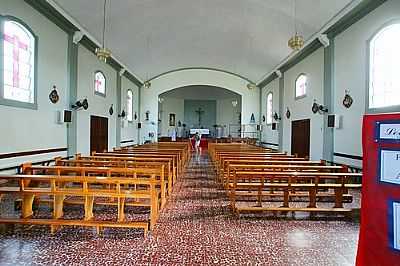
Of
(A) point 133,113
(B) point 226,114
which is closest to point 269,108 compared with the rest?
(A) point 133,113

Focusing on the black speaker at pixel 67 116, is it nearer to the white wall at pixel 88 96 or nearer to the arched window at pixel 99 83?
the white wall at pixel 88 96

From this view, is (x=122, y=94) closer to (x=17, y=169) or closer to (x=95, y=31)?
(x=95, y=31)

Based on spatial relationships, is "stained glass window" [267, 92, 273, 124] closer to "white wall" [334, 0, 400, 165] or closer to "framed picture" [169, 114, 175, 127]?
"white wall" [334, 0, 400, 165]

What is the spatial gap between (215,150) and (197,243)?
7.23 m

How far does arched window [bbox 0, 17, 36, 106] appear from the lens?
655cm

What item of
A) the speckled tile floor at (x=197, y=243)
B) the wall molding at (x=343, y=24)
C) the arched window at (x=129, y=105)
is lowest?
the speckled tile floor at (x=197, y=243)

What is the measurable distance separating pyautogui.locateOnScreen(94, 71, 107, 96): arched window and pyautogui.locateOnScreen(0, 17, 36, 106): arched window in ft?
13.6

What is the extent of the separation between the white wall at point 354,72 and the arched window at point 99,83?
305 inches

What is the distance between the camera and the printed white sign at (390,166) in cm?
131

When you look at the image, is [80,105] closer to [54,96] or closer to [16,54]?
A: [54,96]

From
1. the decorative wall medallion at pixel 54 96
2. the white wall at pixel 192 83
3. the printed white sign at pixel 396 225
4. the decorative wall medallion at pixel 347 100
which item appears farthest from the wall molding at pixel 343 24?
the decorative wall medallion at pixel 54 96

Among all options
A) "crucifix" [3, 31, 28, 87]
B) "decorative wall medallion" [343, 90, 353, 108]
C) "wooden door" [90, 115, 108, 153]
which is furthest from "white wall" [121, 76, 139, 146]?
"decorative wall medallion" [343, 90, 353, 108]

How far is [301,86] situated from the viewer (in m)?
12.4

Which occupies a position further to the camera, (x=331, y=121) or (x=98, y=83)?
(x=98, y=83)
